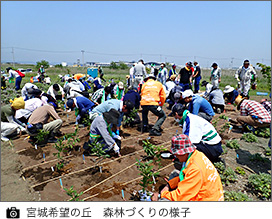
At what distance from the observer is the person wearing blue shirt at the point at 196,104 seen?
401 cm

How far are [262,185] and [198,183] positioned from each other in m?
1.77

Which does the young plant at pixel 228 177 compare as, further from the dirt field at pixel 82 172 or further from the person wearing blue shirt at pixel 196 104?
the person wearing blue shirt at pixel 196 104

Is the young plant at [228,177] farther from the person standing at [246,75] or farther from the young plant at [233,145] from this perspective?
the person standing at [246,75]

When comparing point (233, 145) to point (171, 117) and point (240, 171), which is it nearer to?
point (240, 171)

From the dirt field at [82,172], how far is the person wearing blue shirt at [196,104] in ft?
3.30

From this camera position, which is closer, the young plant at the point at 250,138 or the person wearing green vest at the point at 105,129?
the person wearing green vest at the point at 105,129

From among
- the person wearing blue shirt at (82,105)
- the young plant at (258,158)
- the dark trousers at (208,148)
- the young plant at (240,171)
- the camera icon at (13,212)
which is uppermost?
the person wearing blue shirt at (82,105)

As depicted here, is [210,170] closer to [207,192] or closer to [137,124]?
[207,192]

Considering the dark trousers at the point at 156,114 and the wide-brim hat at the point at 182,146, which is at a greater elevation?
Answer: the wide-brim hat at the point at 182,146

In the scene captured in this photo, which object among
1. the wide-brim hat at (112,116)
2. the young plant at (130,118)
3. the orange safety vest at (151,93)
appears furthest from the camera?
the young plant at (130,118)

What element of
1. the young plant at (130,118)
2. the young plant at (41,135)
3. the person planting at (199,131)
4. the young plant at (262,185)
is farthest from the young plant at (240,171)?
the young plant at (41,135)

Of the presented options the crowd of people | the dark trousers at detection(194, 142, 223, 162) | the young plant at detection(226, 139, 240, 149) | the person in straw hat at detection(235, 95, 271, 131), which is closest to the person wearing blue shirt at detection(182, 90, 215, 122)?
the crowd of people

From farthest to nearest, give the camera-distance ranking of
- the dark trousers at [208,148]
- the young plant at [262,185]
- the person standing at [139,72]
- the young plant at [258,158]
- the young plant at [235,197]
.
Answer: the person standing at [139,72] < the young plant at [258,158] < the dark trousers at [208,148] < the young plant at [262,185] < the young plant at [235,197]

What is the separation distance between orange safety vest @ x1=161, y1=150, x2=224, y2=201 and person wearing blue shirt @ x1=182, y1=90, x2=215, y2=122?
2.25 m
